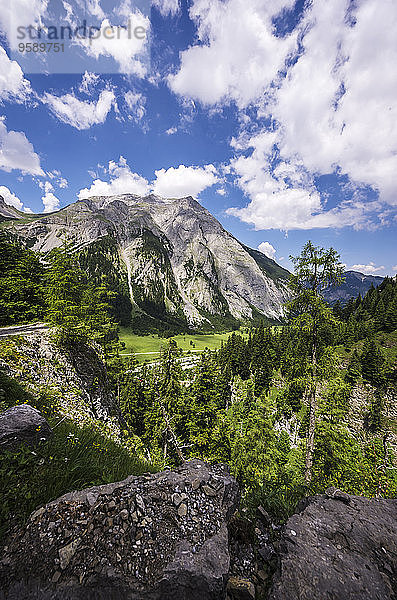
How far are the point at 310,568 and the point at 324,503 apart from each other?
211 cm

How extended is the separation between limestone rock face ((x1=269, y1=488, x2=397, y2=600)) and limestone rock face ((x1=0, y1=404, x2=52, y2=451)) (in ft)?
19.2

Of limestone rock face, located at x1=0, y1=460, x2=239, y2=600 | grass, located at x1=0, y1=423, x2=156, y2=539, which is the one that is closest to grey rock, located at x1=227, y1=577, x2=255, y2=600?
limestone rock face, located at x1=0, y1=460, x2=239, y2=600

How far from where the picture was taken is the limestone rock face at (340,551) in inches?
140

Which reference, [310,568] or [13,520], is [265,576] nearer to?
[310,568]

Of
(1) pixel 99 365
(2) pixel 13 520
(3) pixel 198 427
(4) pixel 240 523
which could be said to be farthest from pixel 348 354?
(2) pixel 13 520

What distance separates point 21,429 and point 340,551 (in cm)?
732

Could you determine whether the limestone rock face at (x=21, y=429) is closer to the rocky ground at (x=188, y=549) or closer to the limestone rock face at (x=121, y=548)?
the rocky ground at (x=188, y=549)

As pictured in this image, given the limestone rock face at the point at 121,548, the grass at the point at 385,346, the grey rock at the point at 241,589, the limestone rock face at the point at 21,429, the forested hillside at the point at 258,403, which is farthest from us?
the grass at the point at 385,346

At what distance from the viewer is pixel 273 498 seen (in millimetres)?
6453

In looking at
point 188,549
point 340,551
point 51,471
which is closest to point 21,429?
point 51,471

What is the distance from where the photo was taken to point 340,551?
4.27 metres

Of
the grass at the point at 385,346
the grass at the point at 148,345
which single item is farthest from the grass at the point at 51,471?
the grass at the point at 148,345

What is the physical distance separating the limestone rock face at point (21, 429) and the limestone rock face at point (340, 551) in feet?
19.2

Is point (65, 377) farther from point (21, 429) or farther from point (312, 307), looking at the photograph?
point (312, 307)
